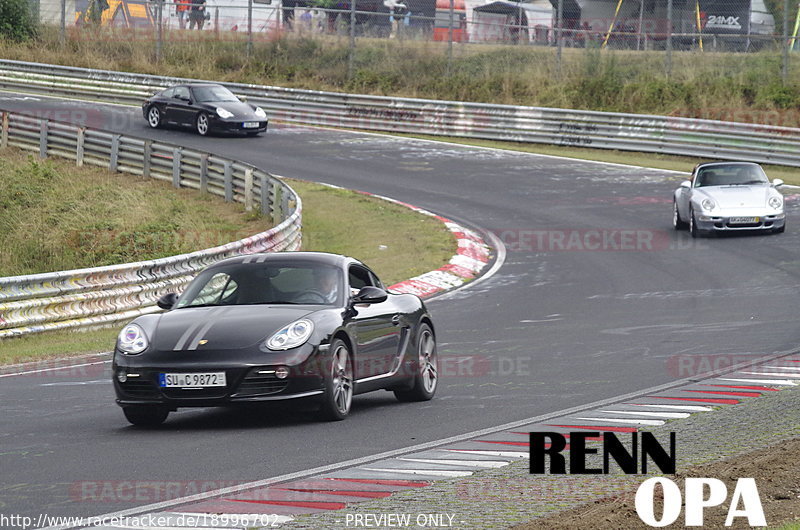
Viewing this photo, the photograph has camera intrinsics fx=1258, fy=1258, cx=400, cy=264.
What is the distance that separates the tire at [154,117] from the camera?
38.2 meters

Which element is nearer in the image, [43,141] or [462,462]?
[462,462]

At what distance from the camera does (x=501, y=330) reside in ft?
51.2

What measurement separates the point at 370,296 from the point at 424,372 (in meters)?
1.37

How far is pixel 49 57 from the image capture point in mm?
47781

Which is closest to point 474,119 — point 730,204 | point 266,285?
point 730,204

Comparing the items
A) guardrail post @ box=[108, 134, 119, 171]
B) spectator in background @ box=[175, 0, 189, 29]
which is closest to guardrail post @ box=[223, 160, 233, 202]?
guardrail post @ box=[108, 134, 119, 171]

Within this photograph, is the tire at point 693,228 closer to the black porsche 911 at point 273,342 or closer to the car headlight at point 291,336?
the black porsche 911 at point 273,342

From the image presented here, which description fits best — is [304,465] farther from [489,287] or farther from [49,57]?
[49,57]

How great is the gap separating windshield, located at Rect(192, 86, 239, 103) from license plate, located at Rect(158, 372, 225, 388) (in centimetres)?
2921

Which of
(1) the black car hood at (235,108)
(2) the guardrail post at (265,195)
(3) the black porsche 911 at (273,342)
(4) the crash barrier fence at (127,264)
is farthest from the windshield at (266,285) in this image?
(1) the black car hood at (235,108)

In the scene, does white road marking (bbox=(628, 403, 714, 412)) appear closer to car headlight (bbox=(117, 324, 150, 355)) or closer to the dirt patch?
the dirt patch

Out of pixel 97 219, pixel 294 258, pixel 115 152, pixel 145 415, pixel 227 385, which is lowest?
pixel 97 219

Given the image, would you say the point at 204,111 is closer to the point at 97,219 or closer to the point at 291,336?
the point at 97,219

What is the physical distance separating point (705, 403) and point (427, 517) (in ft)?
15.5
